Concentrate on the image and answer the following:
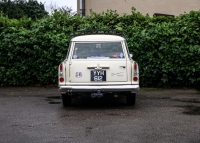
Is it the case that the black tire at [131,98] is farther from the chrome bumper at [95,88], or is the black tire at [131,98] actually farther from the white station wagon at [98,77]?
the chrome bumper at [95,88]

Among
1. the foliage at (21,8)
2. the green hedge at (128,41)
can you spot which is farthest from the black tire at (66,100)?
the foliage at (21,8)

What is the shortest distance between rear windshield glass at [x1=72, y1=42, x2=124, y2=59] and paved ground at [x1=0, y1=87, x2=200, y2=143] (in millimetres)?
1332

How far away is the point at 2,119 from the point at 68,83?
1862 mm

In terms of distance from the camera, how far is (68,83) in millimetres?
9898

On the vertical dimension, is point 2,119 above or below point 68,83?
below

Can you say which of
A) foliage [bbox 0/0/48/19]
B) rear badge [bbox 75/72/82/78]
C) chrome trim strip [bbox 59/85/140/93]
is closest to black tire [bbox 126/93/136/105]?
chrome trim strip [bbox 59/85/140/93]

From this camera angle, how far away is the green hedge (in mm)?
14180

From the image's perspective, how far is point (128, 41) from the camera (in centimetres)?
1451

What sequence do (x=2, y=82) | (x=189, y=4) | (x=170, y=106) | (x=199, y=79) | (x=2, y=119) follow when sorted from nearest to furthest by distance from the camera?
1. (x=2, y=119)
2. (x=170, y=106)
3. (x=199, y=79)
4. (x=2, y=82)
5. (x=189, y=4)

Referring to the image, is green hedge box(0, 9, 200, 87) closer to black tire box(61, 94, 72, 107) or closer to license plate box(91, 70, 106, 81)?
black tire box(61, 94, 72, 107)

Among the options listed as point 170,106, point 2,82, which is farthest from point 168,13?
point 170,106

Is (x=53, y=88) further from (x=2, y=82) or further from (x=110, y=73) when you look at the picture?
(x=110, y=73)

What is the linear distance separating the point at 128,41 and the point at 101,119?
6.25 meters

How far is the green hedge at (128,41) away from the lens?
14.2 m
